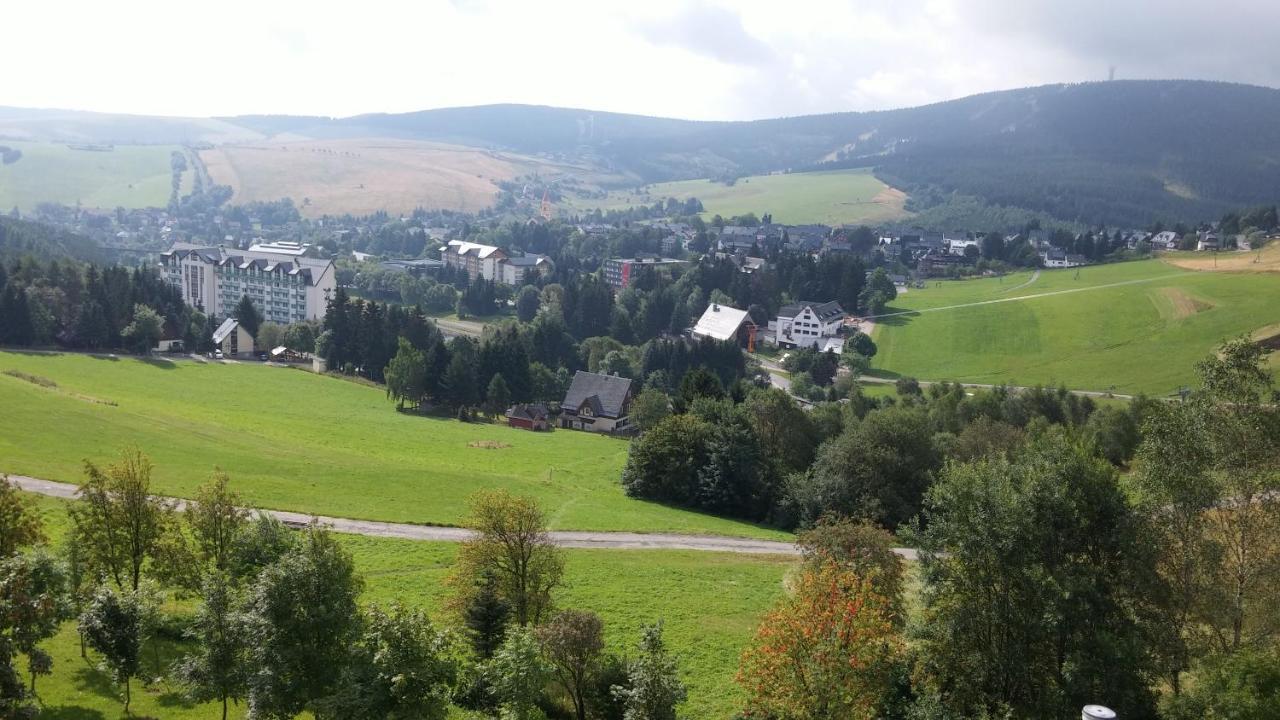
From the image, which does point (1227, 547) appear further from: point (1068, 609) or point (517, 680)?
point (517, 680)

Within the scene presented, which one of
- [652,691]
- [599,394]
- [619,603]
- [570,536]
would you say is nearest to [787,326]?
[599,394]

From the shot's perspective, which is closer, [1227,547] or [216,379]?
[1227,547]

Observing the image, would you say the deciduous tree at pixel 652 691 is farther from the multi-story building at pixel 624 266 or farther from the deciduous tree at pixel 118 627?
the multi-story building at pixel 624 266

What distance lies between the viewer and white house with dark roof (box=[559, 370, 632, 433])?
78.9 m

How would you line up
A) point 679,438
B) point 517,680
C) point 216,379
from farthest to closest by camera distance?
point 216,379 < point 679,438 < point 517,680

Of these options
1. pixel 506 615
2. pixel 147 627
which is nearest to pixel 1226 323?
pixel 506 615

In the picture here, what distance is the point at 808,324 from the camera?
116500mm

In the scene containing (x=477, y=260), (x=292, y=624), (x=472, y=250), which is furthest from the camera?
(x=472, y=250)

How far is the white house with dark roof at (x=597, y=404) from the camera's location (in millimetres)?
78875

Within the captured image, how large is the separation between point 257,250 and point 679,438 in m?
102

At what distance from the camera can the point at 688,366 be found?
9706 centimetres

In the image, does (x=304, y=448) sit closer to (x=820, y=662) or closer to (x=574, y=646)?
(x=574, y=646)

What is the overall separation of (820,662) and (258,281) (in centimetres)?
12198

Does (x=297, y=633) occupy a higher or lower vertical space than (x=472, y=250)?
higher
